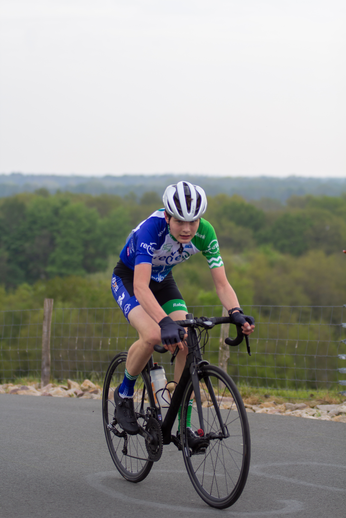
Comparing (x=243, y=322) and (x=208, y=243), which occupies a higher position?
(x=208, y=243)

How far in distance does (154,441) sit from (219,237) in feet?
300

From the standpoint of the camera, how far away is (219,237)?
95375 millimetres

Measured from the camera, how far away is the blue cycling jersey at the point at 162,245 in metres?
4.20

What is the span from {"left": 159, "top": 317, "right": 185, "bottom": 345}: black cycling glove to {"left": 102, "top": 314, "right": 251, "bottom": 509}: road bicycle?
0.45ft

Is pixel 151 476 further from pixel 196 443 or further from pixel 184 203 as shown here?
pixel 184 203

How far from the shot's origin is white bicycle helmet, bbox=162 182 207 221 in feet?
13.3

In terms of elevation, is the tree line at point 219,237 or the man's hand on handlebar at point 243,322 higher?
the tree line at point 219,237

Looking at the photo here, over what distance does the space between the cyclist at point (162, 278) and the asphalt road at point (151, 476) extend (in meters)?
0.47

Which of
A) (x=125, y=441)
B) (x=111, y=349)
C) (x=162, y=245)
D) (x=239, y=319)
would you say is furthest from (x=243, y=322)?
(x=111, y=349)

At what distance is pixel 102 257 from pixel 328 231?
109 ft

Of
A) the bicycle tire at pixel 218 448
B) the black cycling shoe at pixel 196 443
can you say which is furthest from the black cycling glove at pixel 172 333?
the black cycling shoe at pixel 196 443

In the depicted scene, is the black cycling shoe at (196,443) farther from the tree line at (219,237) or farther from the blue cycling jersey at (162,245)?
the tree line at (219,237)

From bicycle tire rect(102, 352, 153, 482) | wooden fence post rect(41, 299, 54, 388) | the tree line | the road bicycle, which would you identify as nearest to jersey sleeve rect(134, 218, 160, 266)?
the road bicycle

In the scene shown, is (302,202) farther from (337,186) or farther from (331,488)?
(331,488)
